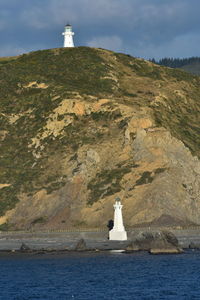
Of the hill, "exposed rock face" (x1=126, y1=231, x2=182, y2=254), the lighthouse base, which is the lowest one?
"exposed rock face" (x1=126, y1=231, x2=182, y2=254)

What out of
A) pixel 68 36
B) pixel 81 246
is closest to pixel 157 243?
pixel 81 246

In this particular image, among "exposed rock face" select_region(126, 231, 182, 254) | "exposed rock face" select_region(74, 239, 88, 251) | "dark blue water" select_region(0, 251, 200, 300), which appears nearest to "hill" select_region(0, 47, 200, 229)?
"exposed rock face" select_region(74, 239, 88, 251)

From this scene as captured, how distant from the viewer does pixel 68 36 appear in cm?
17175

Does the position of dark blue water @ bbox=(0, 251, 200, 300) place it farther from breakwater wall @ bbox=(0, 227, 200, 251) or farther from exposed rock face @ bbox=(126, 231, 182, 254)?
breakwater wall @ bbox=(0, 227, 200, 251)

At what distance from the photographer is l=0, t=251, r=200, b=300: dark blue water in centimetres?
7804

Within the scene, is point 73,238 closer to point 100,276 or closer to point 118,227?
point 118,227

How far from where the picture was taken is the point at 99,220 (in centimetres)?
11838

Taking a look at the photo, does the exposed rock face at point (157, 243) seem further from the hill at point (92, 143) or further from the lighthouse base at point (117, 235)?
the hill at point (92, 143)

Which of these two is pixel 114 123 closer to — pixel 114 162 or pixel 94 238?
pixel 114 162

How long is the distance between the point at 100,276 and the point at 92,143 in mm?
46183

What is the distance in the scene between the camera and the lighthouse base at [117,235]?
109688 millimetres

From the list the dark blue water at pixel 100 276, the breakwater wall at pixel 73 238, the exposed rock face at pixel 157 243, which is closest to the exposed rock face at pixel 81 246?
Result: the breakwater wall at pixel 73 238

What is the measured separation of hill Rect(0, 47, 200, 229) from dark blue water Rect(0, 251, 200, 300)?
16.2 m

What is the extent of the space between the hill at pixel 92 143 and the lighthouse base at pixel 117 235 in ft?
19.0
